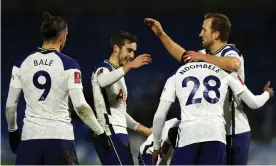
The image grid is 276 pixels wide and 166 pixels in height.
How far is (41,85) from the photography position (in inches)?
207

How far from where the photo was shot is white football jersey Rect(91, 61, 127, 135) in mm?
6406

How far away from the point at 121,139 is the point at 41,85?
1.40 meters

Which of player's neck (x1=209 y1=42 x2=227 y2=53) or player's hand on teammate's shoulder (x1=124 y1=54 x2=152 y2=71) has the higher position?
player's neck (x1=209 y1=42 x2=227 y2=53)

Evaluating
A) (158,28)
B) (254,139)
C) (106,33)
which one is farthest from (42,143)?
(106,33)

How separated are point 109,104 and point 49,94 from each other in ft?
4.24

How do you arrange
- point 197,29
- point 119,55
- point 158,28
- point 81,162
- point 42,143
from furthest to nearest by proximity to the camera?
point 197,29, point 81,162, point 119,55, point 158,28, point 42,143

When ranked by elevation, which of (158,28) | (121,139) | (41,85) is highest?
(158,28)

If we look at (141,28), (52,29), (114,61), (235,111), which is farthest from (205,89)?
(141,28)

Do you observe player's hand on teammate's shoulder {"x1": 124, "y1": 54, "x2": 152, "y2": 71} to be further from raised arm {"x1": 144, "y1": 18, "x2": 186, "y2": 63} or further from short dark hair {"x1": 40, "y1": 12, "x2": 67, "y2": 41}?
short dark hair {"x1": 40, "y1": 12, "x2": 67, "y2": 41}

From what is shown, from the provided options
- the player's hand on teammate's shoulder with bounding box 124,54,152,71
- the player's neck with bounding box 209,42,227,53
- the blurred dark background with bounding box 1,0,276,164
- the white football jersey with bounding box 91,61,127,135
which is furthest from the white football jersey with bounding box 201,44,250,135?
the blurred dark background with bounding box 1,0,276,164

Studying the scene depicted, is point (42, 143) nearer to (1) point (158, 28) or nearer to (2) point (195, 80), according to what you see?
(2) point (195, 80)

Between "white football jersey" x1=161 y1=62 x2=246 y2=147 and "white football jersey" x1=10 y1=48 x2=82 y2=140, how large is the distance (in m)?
0.90

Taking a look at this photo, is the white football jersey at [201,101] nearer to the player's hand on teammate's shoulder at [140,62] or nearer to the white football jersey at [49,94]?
the player's hand on teammate's shoulder at [140,62]

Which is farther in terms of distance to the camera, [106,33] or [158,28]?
[106,33]
